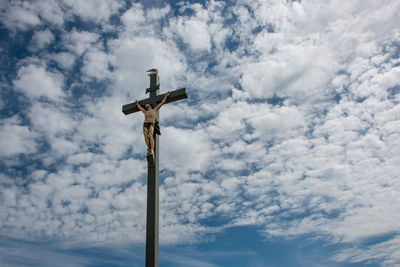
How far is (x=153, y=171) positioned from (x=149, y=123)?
3.66ft

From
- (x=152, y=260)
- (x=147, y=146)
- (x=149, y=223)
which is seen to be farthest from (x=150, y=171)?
(x=152, y=260)

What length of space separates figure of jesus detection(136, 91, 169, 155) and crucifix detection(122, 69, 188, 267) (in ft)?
0.28

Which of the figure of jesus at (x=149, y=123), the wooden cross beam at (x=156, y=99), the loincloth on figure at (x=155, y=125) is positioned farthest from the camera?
the wooden cross beam at (x=156, y=99)

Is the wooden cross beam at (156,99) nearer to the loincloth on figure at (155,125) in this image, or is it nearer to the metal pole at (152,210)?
the loincloth on figure at (155,125)

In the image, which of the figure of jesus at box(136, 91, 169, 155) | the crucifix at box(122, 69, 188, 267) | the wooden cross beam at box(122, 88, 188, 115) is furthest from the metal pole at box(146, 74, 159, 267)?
the wooden cross beam at box(122, 88, 188, 115)

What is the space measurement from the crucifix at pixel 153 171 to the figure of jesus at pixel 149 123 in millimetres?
85

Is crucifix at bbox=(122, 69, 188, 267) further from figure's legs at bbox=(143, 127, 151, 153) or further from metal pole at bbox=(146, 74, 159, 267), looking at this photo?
figure's legs at bbox=(143, 127, 151, 153)

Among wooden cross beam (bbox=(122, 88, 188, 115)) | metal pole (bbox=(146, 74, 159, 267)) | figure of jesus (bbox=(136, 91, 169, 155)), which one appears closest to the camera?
metal pole (bbox=(146, 74, 159, 267))

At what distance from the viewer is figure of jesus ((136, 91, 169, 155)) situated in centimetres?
773

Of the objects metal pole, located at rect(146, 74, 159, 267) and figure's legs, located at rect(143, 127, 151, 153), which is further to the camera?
figure's legs, located at rect(143, 127, 151, 153)

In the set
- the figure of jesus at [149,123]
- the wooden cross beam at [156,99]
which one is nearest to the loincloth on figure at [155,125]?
the figure of jesus at [149,123]

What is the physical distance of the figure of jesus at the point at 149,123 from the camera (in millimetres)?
7734

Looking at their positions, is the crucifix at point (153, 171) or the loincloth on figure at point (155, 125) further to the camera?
the loincloth on figure at point (155, 125)

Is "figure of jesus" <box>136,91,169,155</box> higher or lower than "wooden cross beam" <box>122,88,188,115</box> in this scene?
lower
